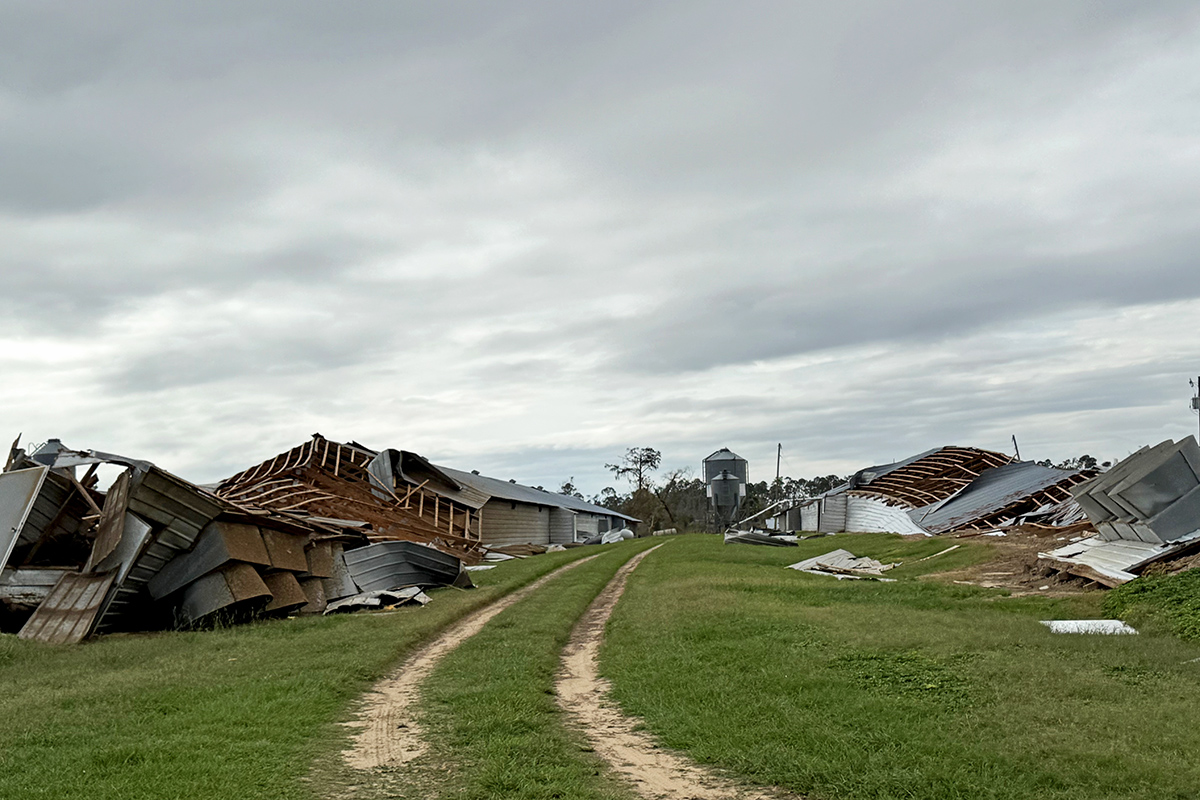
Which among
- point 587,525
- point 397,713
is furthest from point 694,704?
point 587,525

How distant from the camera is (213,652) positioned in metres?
13.8

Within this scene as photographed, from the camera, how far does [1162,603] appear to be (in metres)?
13.0

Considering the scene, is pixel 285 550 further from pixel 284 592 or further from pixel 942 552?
pixel 942 552

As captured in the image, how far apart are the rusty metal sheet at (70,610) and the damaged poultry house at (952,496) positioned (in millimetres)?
23567

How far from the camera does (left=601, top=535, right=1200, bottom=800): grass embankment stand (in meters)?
6.54

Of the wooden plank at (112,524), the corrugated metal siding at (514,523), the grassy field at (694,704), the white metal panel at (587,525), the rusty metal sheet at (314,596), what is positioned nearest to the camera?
the grassy field at (694,704)

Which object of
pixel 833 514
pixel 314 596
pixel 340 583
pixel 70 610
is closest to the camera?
pixel 70 610

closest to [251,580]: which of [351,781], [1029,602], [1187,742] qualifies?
[351,781]

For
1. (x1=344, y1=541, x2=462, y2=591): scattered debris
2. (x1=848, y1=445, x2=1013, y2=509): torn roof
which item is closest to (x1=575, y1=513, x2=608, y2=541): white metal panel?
(x1=848, y1=445, x2=1013, y2=509): torn roof

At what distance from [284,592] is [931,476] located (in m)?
34.8

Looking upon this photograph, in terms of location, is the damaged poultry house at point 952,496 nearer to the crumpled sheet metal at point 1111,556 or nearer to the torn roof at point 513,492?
the crumpled sheet metal at point 1111,556

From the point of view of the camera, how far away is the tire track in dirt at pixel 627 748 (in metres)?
6.69

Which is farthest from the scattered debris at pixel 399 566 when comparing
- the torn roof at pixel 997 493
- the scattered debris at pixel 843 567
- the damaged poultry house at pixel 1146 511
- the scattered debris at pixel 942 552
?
Answer: the torn roof at pixel 997 493

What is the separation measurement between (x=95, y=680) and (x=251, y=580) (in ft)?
20.1
